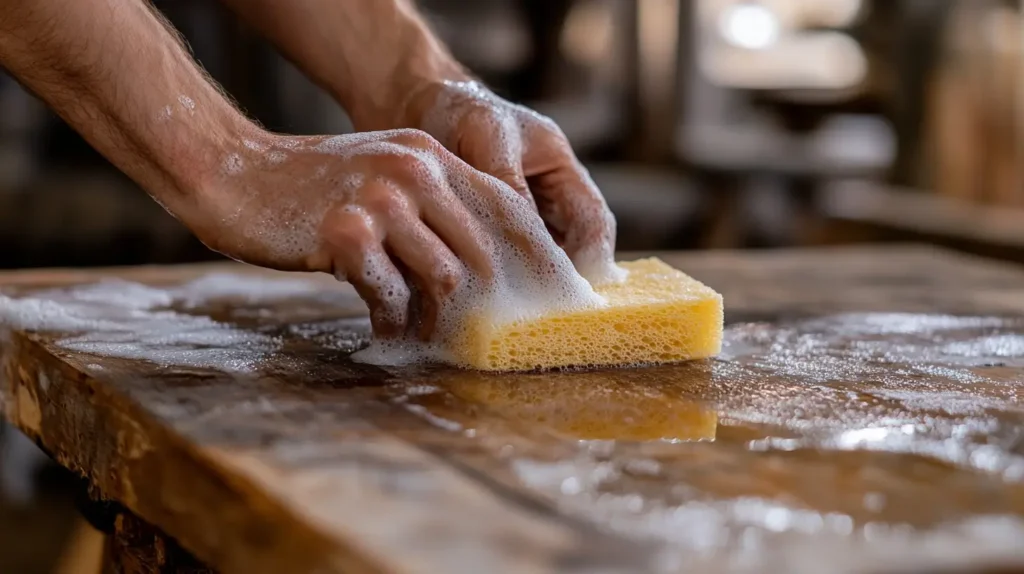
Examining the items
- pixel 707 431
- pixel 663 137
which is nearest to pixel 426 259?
pixel 707 431

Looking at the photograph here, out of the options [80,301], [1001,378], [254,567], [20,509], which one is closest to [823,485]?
[254,567]

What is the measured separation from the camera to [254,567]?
28.8 inches

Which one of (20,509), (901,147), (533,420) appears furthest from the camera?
(901,147)

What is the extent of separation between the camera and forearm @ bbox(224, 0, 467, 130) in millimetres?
1579

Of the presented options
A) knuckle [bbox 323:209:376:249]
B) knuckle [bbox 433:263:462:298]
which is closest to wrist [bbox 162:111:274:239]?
knuckle [bbox 323:209:376:249]

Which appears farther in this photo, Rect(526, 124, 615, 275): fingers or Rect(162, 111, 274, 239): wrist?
Rect(526, 124, 615, 275): fingers

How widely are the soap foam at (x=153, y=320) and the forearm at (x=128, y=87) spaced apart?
0.51 feet

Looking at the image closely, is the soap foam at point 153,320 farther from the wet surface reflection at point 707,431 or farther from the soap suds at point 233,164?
the soap suds at point 233,164

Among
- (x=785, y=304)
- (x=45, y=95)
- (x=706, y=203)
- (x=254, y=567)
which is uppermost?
(x=45, y=95)

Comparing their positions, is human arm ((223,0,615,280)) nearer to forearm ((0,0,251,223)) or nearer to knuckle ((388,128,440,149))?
knuckle ((388,128,440,149))

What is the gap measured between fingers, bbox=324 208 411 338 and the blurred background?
7.43 ft

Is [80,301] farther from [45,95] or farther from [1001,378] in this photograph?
→ [1001,378]

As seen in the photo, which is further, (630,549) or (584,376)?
(584,376)

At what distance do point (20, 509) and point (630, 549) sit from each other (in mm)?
2829
